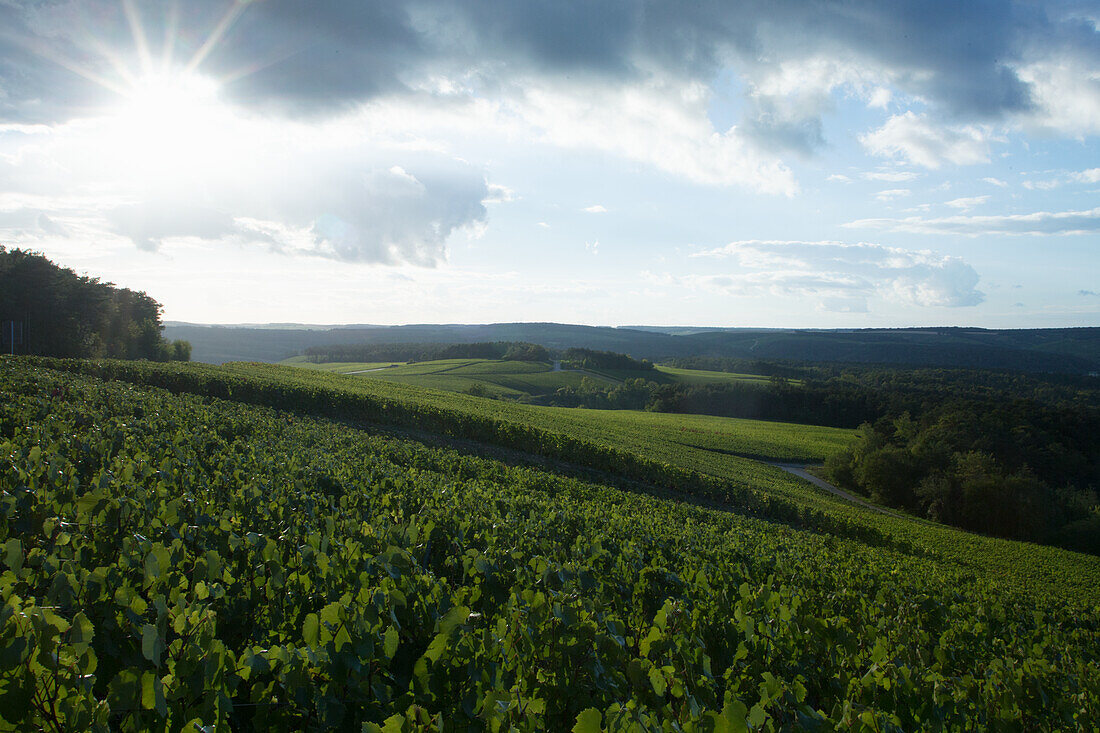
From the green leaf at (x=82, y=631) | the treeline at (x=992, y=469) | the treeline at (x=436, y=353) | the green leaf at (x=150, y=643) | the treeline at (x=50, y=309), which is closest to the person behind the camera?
the green leaf at (x=150, y=643)

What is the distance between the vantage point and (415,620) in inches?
144

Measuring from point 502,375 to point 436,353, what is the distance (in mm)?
38397

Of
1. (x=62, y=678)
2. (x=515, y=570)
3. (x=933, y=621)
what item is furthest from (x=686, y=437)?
(x=62, y=678)

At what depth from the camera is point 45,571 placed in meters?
3.47

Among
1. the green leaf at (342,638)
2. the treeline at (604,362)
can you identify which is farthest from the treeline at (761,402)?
the green leaf at (342,638)

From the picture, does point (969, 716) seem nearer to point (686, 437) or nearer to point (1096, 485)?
point (686, 437)

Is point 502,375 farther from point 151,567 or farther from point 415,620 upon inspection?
point 151,567

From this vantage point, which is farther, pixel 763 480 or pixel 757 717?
pixel 763 480

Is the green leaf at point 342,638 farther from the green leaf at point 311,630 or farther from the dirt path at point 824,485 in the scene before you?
the dirt path at point 824,485

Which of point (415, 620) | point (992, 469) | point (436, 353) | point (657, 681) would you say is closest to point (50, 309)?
point (415, 620)

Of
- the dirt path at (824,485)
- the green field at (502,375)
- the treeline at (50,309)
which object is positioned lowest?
the dirt path at (824,485)

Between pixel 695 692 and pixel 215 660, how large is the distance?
2549mm

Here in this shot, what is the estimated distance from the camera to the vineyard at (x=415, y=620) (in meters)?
2.48

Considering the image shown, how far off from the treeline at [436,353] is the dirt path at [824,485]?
237 feet
